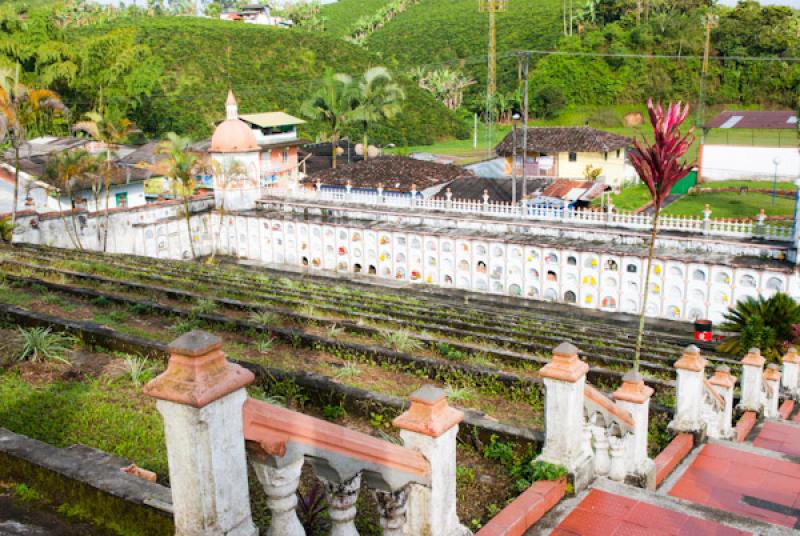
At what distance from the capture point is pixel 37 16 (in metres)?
56.6

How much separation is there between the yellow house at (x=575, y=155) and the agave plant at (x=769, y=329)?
29502 millimetres

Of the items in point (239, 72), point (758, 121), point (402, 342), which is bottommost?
point (402, 342)

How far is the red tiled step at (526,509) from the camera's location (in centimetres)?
553

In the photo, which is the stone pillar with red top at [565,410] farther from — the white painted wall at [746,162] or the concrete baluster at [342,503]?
the white painted wall at [746,162]

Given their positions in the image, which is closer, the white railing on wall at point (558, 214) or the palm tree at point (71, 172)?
the white railing on wall at point (558, 214)

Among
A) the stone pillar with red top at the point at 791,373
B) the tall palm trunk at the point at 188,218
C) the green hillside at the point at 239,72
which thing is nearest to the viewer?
the stone pillar with red top at the point at 791,373

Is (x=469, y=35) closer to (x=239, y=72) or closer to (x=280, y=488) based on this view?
(x=239, y=72)

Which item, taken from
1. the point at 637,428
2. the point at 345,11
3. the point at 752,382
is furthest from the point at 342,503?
the point at 345,11

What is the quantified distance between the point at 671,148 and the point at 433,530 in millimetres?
7154

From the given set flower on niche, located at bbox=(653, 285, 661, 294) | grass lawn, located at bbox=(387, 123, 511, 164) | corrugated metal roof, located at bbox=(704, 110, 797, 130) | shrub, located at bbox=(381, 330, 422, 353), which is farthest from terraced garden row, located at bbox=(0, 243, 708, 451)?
grass lawn, located at bbox=(387, 123, 511, 164)

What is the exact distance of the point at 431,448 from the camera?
4551 mm

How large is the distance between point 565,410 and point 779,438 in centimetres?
590

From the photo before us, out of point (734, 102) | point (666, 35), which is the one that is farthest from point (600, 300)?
point (666, 35)

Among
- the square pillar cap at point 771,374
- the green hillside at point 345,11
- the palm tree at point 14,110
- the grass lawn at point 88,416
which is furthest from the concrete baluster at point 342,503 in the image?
the green hillside at point 345,11
